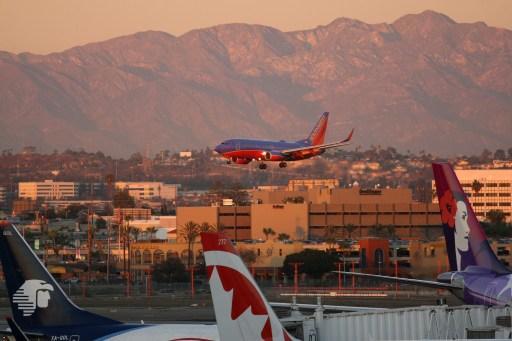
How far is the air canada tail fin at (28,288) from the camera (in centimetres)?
3247

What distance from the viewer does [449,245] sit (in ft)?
119


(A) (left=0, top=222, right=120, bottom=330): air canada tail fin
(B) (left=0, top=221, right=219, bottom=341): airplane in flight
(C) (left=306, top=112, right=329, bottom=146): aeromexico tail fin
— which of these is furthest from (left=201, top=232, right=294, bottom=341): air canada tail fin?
(C) (left=306, top=112, right=329, bottom=146): aeromexico tail fin

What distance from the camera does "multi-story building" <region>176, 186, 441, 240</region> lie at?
169 metres

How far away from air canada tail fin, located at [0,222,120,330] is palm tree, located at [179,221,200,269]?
95.1 m

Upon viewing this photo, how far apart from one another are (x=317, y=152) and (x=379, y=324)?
81.9 m

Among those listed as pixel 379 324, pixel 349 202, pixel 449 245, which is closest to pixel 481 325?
pixel 379 324

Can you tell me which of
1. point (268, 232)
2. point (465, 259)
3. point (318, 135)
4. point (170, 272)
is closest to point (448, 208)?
point (465, 259)

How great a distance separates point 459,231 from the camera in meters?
36.0

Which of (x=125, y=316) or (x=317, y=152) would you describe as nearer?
(x=125, y=316)

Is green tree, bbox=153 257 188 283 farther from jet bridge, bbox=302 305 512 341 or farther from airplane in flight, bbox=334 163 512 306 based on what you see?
jet bridge, bbox=302 305 512 341

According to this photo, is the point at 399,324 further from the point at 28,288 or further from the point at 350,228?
the point at 350,228

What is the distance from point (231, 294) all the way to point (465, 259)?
477 inches

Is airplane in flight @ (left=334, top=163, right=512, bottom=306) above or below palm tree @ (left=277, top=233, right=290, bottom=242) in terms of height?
below

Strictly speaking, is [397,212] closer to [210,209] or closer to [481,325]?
[210,209]
